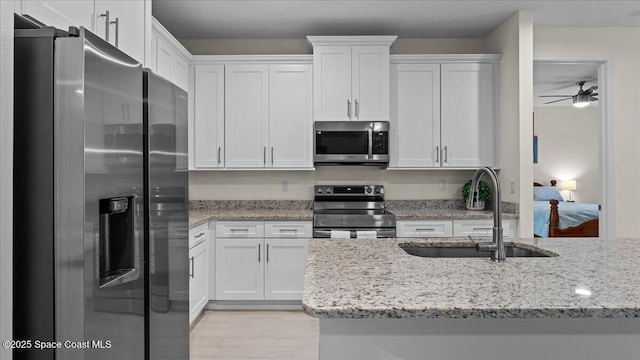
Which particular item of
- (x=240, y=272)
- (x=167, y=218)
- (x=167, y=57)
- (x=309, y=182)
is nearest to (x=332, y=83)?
(x=309, y=182)

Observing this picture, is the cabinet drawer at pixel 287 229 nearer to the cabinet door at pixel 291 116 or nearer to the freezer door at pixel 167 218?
the cabinet door at pixel 291 116

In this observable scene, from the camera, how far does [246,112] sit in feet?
13.2

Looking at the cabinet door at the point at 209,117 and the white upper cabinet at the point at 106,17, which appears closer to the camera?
the white upper cabinet at the point at 106,17

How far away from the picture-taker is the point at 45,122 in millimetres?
1168

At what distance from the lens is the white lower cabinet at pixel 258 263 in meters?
3.77

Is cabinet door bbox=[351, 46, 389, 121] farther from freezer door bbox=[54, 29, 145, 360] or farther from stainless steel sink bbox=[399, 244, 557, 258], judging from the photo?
freezer door bbox=[54, 29, 145, 360]

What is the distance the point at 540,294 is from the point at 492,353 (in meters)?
0.21

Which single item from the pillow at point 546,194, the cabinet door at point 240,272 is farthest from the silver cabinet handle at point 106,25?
the pillow at point 546,194

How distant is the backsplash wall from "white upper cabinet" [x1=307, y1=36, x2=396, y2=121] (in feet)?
2.02

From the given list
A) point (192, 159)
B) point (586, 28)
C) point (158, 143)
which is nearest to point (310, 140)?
point (192, 159)

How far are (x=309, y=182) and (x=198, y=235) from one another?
131 cm

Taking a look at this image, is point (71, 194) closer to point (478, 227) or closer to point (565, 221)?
point (478, 227)

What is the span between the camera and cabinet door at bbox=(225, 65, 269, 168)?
4.03 metres

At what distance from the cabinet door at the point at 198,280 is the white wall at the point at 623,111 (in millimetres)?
3521
